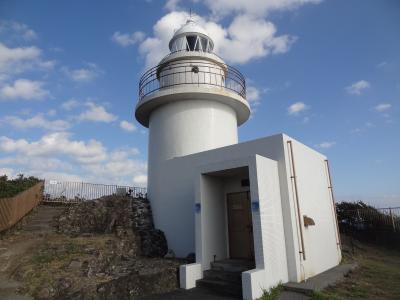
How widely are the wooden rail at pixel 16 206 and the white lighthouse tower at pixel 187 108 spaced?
5.17m

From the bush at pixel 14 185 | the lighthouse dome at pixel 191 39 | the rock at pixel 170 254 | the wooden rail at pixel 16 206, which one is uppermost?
the lighthouse dome at pixel 191 39

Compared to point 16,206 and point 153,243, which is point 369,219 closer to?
point 153,243

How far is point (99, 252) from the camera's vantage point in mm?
9555

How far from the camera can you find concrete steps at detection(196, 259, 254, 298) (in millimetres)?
8062

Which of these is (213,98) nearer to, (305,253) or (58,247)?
(305,253)

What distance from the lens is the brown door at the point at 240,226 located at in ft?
31.6

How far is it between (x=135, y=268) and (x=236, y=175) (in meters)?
4.35

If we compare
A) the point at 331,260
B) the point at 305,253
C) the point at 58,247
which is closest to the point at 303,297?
the point at 305,253

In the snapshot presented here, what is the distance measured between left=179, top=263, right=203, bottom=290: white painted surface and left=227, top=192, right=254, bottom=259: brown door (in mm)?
1568

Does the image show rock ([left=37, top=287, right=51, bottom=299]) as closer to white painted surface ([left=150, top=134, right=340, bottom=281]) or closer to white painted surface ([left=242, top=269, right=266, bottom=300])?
white painted surface ([left=150, top=134, right=340, bottom=281])

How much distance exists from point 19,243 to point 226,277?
Result: 6991 millimetres

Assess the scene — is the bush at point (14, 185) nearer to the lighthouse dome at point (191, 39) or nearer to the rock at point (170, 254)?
the rock at point (170, 254)

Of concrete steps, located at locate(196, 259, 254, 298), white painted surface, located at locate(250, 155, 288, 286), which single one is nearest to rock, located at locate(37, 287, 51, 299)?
concrete steps, located at locate(196, 259, 254, 298)

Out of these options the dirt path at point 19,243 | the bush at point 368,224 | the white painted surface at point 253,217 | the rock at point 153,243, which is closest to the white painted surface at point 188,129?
the white painted surface at point 253,217
